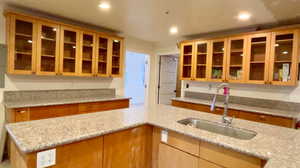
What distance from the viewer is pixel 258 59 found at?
10.9 feet

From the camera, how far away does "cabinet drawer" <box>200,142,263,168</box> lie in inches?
49.0

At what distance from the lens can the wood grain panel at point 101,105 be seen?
10.2ft

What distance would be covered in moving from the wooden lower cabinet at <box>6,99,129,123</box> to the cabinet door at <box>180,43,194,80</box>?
1.80 m

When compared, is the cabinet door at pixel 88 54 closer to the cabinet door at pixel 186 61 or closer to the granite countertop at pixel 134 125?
the granite countertop at pixel 134 125

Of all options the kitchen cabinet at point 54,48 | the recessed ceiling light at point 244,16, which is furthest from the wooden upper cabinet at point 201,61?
the kitchen cabinet at point 54,48

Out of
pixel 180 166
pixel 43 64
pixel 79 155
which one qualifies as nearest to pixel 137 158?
pixel 180 166

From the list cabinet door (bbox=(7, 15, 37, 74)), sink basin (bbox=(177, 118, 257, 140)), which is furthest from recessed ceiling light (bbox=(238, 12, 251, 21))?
cabinet door (bbox=(7, 15, 37, 74))

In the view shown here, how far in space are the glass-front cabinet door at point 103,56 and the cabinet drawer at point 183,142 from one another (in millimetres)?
2452

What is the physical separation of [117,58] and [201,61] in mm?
1960

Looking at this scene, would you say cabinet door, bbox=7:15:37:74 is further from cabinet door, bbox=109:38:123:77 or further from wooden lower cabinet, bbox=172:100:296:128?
wooden lower cabinet, bbox=172:100:296:128

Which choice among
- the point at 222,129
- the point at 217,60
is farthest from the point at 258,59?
the point at 222,129

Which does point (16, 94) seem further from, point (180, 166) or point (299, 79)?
point (299, 79)

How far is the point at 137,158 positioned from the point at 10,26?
8.76 ft

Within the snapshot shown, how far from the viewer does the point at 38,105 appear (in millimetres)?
2598
